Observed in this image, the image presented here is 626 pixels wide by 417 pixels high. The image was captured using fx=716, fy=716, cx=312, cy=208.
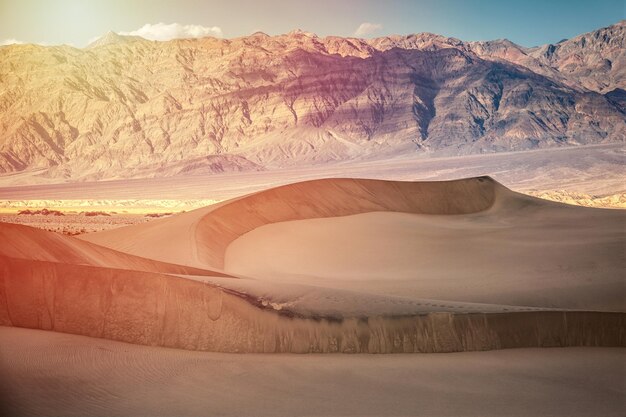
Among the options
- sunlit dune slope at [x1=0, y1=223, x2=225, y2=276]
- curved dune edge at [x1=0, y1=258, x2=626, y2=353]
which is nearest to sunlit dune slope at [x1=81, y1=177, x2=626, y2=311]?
sunlit dune slope at [x1=0, y1=223, x2=225, y2=276]

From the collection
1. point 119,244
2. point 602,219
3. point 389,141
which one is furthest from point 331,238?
point 389,141

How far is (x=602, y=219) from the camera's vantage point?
2158cm

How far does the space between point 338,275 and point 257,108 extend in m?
118

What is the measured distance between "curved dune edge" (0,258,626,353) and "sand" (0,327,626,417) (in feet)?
0.67

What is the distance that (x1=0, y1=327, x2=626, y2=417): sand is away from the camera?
522 cm

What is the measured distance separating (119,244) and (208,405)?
1339 cm

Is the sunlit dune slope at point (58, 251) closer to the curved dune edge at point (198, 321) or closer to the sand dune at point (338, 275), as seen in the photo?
the sand dune at point (338, 275)

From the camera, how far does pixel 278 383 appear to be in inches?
236

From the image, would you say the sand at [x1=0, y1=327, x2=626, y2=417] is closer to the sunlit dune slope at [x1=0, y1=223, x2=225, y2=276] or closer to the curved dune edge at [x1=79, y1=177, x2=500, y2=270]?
the sunlit dune slope at [x1=0, y1=223, x2=225, y2=276]

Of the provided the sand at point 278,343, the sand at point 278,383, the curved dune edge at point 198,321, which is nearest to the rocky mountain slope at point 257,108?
the sand at point 278,343

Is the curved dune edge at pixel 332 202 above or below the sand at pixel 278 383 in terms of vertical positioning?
above

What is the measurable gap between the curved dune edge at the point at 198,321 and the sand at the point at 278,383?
20cm

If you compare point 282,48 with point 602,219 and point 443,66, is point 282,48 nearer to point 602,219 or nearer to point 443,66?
point 443,66

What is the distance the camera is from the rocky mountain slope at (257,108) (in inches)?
4619
